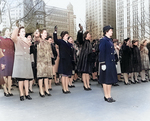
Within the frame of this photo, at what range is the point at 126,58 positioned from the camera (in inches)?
252

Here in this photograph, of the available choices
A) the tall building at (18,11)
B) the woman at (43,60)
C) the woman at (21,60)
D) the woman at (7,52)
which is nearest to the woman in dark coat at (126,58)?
the woman at (43,60)

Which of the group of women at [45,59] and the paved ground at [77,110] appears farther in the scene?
Result: the group of women at [45,59]

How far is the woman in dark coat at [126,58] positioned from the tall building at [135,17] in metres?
14.6

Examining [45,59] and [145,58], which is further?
[145,58]

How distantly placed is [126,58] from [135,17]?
22575 millimetres

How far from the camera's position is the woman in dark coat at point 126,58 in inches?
246

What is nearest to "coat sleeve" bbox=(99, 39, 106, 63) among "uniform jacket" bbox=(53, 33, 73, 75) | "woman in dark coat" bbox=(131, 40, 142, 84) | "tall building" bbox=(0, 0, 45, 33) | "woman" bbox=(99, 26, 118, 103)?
"woman" bbox=(99, 26, 118, 103)

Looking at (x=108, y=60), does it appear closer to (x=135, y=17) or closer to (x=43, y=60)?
(x=43, y=60)

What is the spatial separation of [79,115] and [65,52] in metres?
2.30

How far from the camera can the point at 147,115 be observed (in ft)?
9.57

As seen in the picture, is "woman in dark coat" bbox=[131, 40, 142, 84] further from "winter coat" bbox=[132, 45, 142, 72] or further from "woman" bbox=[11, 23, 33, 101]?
"woman" bbox=[11, 23, 33, 101]

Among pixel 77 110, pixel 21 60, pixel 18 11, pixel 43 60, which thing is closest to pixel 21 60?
pixel 21 60

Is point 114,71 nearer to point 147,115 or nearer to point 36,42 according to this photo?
point 147,115

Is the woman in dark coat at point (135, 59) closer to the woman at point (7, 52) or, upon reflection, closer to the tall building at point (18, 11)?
the woman at point (7, 52)
